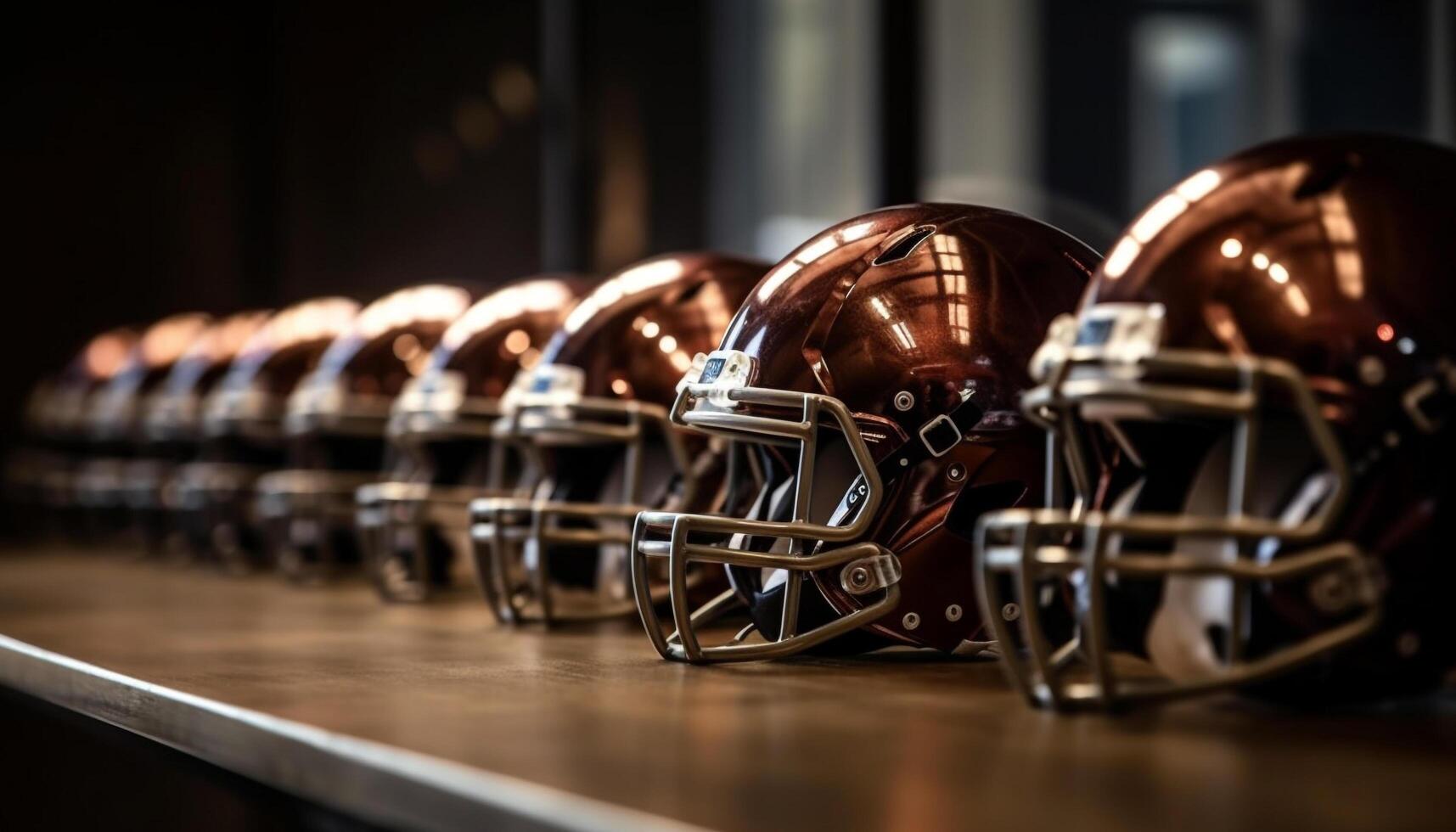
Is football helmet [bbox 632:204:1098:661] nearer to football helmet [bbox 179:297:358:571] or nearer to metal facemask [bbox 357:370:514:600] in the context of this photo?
metal facemask [bbox 357:370:514:600]

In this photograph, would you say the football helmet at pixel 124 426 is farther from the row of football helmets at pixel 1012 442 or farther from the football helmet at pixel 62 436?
the row of football helmets at pixel 1012 442

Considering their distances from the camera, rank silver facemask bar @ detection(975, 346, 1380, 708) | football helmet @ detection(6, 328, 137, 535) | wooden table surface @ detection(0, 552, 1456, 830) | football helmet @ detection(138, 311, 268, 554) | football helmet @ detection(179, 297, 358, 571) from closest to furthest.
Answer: wooden table surface @ detection(0, 552, 1456, 830) → silver facemask bar @ detection(975, 346, 1380, 708) → football helmet @ detection(179, 297, 358, 571) → football helmet @ detection(138, 311, 268, 554) → football helmet @ detection(6, 328, 137, 535)

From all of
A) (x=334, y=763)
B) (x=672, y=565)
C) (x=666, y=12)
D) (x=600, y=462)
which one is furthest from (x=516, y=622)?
Answer: (x=666, y=12)

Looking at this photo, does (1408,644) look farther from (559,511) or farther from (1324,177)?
(559,511)

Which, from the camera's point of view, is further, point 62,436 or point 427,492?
point 62,436

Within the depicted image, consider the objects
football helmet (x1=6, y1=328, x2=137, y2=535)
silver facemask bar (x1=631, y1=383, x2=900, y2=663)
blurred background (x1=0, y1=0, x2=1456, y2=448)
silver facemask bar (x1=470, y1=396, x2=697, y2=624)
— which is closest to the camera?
silver facemask bar (x1=631, y1=383, x2=900, y2=663)

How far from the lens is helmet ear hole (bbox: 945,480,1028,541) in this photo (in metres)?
1.47

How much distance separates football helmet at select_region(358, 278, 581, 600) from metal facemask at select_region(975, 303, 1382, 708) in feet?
3.45

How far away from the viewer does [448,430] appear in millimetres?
2148

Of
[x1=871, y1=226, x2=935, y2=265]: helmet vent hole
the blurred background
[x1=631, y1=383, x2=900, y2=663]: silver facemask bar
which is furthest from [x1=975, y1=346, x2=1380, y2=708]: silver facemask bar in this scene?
the blurred background

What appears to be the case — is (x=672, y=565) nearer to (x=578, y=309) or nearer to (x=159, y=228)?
(x=578, y=309)

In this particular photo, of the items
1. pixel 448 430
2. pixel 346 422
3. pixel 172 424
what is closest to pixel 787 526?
pixel 448 430

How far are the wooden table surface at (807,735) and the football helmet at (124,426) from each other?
1.74 metres

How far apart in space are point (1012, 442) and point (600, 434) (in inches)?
17.3
